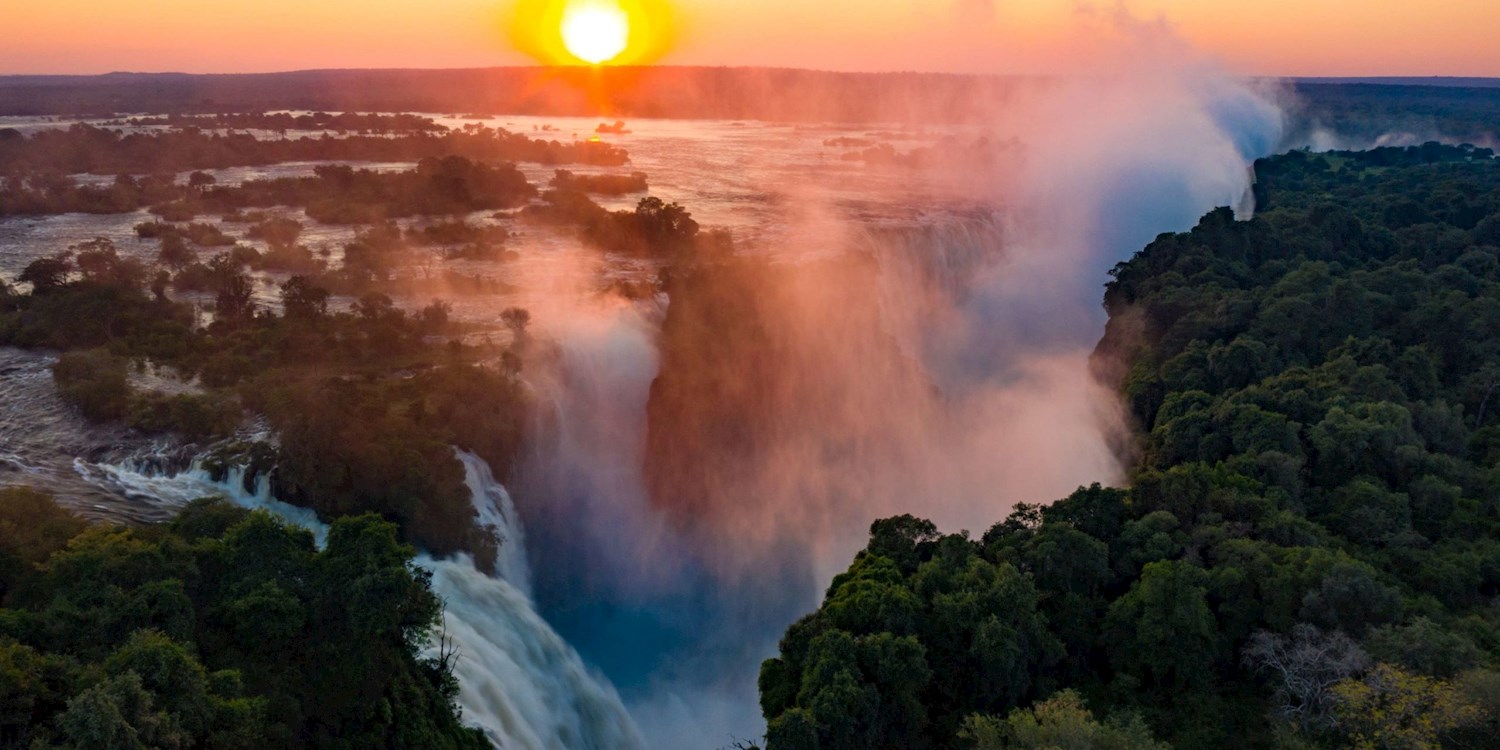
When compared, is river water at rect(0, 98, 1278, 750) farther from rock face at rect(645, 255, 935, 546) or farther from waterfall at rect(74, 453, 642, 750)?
rock face at rect(645, 255, 935, 546)

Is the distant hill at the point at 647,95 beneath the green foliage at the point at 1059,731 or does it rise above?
above

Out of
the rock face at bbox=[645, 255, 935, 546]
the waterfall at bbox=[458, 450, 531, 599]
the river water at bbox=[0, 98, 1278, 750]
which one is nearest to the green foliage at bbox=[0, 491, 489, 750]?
the river water at bbox=[0, 98, 1278, 750]

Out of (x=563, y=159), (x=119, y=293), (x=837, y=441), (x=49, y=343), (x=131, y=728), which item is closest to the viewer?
(x=131, y=728)

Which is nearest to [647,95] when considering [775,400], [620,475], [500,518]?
[775,400]

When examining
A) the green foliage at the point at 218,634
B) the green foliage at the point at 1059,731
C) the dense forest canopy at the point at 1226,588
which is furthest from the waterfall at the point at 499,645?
the green foliage at the point at 1059,731

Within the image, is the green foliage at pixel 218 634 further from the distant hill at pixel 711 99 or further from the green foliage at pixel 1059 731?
the distant hill at pixel 711 99

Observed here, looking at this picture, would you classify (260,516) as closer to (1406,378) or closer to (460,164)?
(1406,378)

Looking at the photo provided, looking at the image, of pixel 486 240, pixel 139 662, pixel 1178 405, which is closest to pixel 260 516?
pixel 139 662
